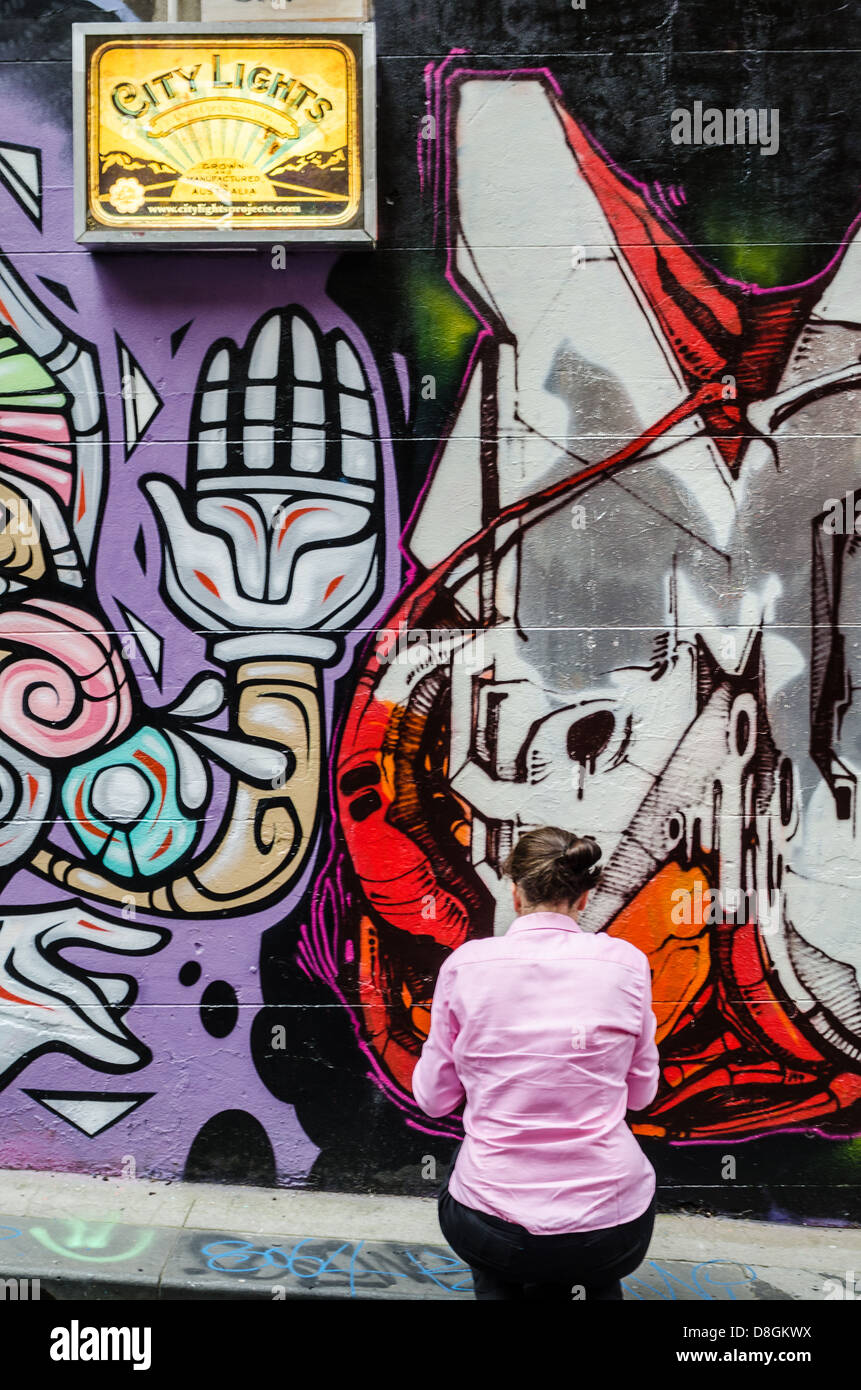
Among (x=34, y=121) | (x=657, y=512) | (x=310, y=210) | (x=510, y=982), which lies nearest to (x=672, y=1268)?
(x=510, y=982)

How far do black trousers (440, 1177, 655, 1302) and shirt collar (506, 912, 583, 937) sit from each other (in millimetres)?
627

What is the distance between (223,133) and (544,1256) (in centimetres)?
385

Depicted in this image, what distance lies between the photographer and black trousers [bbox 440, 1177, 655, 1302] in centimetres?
234

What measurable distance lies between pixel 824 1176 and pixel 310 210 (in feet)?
13.5

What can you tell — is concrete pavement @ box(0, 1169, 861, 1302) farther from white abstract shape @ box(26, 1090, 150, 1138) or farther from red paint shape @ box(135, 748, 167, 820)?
red paint shape @ box(135, 748, 167, 820)

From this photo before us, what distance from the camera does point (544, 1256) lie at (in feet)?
7.66

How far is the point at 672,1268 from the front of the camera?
3.76 metres

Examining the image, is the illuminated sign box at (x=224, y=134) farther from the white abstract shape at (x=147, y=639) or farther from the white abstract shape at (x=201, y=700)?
the white abstract shape at (x=201, y=700)

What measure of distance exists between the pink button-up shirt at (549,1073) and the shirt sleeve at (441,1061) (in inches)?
0.7

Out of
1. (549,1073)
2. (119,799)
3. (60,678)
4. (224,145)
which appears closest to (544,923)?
(549,1073)

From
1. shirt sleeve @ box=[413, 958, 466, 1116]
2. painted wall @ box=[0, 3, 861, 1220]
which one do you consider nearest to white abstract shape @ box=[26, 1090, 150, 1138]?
painted wall @ box=[0, 3, 861, 1220]

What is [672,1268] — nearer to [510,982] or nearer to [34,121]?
[510,982]
